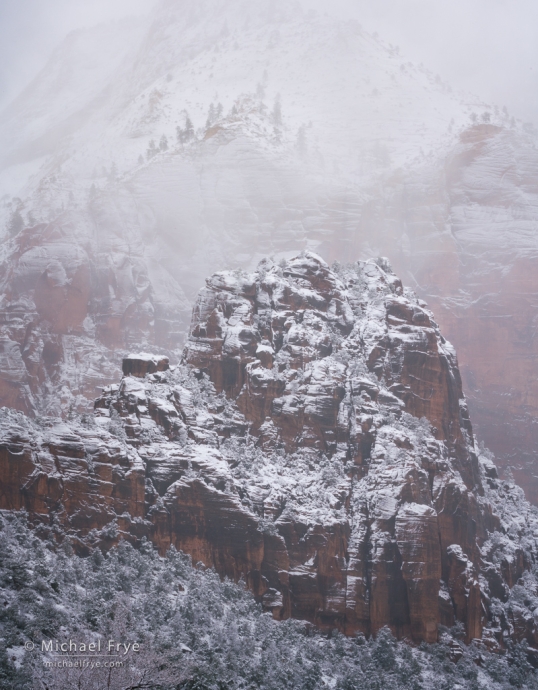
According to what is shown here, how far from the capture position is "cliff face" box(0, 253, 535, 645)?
376 ft

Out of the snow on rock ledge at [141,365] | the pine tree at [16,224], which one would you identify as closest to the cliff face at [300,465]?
the snow on rock ledge at [141,365]

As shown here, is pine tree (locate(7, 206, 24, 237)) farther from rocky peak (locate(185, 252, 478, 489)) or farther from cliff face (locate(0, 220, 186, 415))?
rocky peak (locate(185, 252, 478, 489))

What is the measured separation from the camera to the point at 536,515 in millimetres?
145000

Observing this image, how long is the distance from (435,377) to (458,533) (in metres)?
20.8

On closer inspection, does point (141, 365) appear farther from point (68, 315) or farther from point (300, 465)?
point (68, 315)

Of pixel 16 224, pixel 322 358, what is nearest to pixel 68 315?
pixel 16 224

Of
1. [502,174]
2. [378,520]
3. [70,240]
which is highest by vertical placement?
[502,174]

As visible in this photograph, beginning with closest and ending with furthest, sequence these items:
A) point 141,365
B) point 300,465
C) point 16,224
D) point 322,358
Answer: point 300,465, point 141,365, point 322,358, point 16,224

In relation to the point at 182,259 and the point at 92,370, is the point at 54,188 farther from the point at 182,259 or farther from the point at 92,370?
the point at 92,370

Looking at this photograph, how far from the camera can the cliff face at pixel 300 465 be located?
115 m

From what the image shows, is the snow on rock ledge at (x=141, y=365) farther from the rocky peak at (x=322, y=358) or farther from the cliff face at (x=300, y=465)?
the rocky peak at (x=322, y=358)

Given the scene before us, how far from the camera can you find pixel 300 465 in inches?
4904

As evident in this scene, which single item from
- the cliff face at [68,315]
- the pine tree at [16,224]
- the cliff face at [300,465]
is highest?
the pine tree at [16,224]

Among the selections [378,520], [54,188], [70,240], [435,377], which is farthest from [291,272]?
[54,188]
